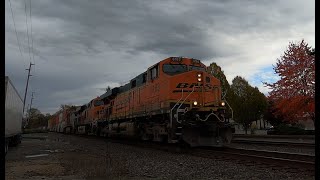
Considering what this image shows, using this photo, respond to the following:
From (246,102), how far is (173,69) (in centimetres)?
3375

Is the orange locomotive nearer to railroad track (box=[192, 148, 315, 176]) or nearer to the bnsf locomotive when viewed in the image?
the bnsf locomotive

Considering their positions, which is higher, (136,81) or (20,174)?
(136,81)

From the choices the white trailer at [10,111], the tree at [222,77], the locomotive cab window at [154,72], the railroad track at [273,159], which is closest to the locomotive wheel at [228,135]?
the railroad track at [273,159]

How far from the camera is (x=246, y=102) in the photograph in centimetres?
4847

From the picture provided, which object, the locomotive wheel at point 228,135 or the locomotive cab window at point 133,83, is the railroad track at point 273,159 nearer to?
the locomotive wheel at point 228,135

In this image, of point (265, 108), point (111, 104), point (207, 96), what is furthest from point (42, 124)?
point (207, 96)

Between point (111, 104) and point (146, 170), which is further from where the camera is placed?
point (111, 104)

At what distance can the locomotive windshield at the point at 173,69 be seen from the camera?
16.8 meters

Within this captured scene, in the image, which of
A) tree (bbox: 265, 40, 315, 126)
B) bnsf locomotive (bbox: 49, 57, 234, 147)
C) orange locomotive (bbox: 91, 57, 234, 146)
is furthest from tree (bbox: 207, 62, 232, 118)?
orange locomotive (bbox: 91, 57, 234, 146)

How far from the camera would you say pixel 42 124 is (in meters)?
148

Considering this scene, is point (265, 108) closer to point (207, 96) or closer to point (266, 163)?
point (207, 96)

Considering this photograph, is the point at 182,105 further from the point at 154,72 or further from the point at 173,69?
the point at 154,72
